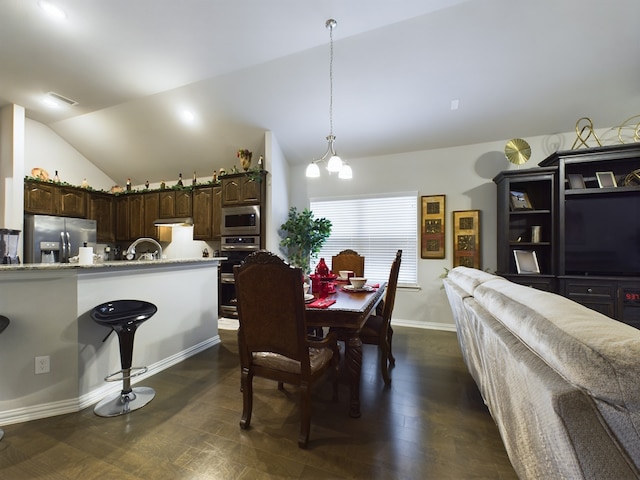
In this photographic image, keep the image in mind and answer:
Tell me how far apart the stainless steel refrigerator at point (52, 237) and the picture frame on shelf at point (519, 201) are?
660cm

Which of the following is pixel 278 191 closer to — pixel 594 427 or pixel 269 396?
pixel 269 396

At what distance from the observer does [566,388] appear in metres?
0.71

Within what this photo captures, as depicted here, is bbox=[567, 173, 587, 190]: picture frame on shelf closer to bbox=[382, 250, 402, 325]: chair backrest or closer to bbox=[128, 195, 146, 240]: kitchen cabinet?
bbox=[382, 250, 402, 325]: chair backrest

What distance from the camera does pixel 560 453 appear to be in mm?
737

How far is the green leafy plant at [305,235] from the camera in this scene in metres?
4.31

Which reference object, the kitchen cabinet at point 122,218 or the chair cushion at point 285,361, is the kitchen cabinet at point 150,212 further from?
the chair cushion at point 285,361

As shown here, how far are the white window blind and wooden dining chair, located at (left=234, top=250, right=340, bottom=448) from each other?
2801 mm

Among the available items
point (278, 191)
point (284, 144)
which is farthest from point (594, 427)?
point (284, 144)

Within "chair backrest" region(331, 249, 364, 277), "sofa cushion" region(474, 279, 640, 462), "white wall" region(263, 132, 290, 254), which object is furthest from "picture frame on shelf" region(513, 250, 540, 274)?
"white wall" region(263, 132, 290, 254)

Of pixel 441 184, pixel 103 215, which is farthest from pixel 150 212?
pixel 441 184

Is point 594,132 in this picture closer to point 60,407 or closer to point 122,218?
point 60,407

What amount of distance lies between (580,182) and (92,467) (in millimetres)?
5150

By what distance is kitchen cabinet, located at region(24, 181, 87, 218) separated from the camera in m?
4.29

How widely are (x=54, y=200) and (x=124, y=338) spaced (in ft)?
14.0
